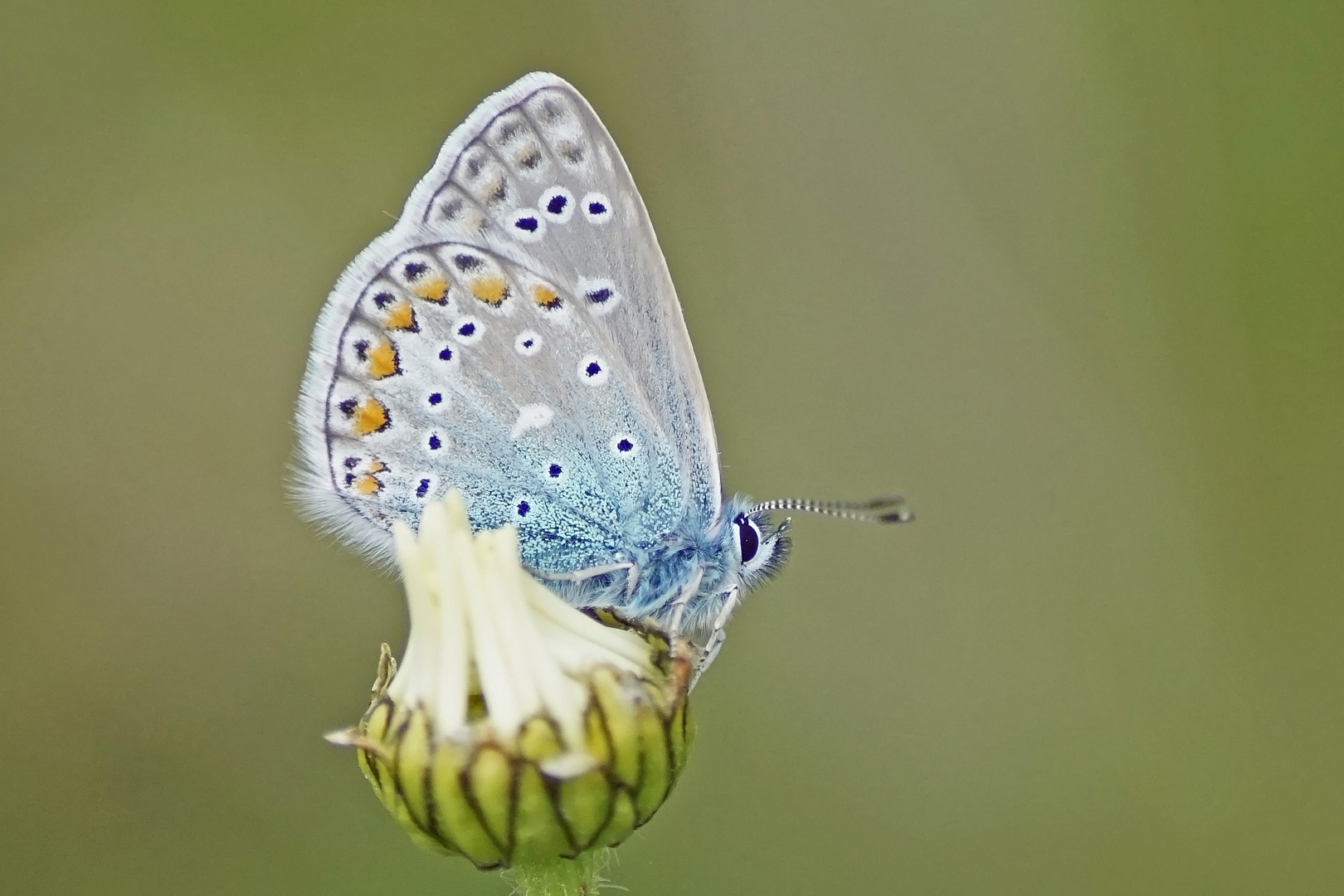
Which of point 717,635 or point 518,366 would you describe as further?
point 518,366

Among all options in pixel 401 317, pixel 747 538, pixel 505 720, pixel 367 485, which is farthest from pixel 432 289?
pixel 505 720

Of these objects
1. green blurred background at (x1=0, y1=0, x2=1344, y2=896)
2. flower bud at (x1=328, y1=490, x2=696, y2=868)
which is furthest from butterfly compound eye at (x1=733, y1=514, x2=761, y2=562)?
green blurred background at (x1=0, y1=0, x2=1344, y2=896)

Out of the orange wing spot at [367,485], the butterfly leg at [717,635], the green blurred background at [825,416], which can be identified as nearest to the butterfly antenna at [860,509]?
the butterfly leg at [717,635]

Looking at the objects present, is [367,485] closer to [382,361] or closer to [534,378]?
[382,361]

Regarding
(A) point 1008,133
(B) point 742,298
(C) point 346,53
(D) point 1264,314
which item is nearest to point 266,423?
(C) point 346,53

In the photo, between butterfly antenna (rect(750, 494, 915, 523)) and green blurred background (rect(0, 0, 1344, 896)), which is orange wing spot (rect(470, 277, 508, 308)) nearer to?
butterfly antenna (rect(750, 494, 915, 523))

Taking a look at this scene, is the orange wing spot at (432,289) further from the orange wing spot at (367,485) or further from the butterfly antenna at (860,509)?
the butterfly antenna at (860,509)
